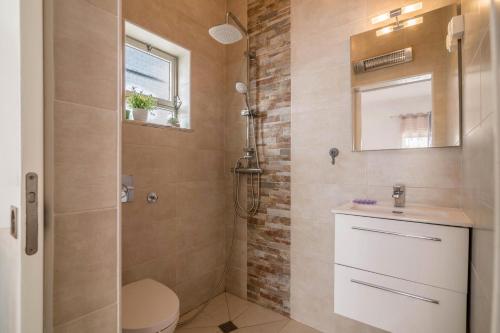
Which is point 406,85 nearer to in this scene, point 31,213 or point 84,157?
point 84,157

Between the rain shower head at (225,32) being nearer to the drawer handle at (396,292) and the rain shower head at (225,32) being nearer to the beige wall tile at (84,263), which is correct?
the beige wall tile at (84,263)

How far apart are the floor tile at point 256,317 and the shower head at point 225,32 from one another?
7.18 feet

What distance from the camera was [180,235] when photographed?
204 cm

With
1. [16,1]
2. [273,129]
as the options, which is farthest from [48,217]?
[273,129]

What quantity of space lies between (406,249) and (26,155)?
1.52 m

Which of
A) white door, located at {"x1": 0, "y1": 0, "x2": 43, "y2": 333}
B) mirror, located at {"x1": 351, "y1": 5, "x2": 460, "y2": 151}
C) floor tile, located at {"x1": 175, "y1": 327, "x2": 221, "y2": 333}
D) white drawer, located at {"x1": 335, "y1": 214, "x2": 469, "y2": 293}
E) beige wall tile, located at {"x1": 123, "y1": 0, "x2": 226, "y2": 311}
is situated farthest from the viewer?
floor tile, located at {"x1": 175, "y1": 327, "x2": 221, "y2": 333}

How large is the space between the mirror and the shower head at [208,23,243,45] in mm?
834

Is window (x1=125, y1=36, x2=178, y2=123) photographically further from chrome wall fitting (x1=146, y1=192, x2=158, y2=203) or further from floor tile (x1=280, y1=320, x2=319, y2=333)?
floor tile (x1=280, y1=320, x2=319, y2=333)

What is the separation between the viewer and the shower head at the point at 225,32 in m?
1.68

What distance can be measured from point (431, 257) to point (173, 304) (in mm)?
1352

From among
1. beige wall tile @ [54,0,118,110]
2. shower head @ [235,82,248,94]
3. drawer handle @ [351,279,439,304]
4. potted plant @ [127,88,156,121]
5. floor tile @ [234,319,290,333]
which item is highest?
shower head @ [235,82,248,94]

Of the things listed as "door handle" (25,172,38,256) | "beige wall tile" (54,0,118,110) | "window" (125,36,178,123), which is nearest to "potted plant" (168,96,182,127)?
"window" (125,36,178,123)

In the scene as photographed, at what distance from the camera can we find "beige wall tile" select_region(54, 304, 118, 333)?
2.02 feet

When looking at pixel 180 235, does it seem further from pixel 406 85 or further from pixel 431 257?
pixel 406 85
